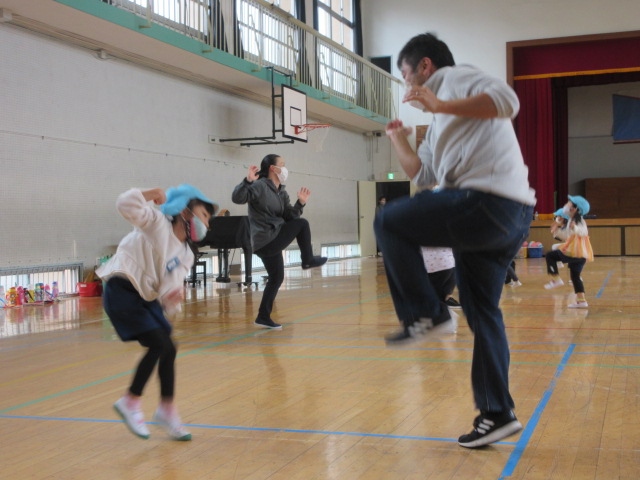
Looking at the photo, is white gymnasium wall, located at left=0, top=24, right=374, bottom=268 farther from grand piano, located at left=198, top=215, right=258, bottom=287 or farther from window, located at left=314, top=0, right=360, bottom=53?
window, located at left=314, top=0, right=360, bottom=53

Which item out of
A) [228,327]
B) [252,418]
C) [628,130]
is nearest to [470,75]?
[252,418]

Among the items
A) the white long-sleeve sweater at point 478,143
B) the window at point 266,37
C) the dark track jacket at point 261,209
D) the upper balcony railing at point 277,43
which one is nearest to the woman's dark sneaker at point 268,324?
the dark track jacket at point 261,209

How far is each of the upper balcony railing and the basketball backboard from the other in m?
0.73

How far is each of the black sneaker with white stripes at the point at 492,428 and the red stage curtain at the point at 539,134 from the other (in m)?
18.6

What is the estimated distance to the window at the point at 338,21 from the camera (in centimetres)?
1944

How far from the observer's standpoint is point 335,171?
1995cm

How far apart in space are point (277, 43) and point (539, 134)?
8911 mm

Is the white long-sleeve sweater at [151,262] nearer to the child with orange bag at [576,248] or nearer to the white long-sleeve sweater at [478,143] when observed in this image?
the white long-sleeve sweater at [478,143]

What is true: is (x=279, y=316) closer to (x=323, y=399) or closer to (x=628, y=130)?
(x=323, y=399)

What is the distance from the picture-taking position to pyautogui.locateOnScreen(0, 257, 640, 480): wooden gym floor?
275cm

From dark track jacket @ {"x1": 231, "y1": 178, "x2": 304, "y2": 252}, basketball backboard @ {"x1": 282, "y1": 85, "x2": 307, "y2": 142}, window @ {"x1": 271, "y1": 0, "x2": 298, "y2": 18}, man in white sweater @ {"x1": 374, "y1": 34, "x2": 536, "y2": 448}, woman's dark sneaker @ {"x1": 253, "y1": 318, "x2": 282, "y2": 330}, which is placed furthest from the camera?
Result: window @ {"x1": 271, "y1": 0, "x2": 298, "y2": 18}

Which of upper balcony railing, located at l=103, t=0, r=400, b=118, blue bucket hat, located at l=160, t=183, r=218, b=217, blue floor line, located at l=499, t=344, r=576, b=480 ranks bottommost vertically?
blue floor line, located at l=499, t=344, r=576, b=480

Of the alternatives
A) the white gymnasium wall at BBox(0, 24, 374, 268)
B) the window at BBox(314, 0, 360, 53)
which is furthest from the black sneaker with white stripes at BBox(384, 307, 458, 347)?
the window at BBox(314, 0, 360, 53)

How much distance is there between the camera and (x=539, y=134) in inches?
809
